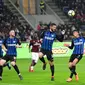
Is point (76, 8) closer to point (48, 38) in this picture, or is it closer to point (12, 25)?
point (12, 25)

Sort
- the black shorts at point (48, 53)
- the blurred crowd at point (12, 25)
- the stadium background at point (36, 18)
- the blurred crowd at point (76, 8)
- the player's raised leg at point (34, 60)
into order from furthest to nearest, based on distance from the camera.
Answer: the blurred crowd at point (76, 8) < the blurred crowd at point (12, 25) < the stadium background at point (36, 18) < the player's raised leg at point (34, 60) < the black shorts at point (48, 53)

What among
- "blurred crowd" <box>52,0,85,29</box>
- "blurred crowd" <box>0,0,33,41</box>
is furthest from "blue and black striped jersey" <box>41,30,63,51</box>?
"blurred crowd" <box>52,0,85,29</box>

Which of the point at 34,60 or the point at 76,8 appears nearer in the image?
the point at 34,60

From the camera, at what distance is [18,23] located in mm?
38781

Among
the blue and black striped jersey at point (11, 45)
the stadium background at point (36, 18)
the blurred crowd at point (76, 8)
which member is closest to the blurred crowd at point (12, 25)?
the stadium background at point (36, 18)

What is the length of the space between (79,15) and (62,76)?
2301cm

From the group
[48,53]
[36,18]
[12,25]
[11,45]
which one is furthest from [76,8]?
[11,45]

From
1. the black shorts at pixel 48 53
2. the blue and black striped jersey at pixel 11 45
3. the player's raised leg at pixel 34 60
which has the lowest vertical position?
the player's raised leg at pixel 34 60

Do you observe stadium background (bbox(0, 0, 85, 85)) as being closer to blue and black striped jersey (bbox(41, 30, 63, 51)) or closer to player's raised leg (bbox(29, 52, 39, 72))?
player's raised leg (bbox(29, 52, 39, 72))

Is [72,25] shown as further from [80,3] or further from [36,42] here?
[36,42]

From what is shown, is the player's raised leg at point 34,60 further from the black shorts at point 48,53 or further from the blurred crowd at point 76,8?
the blurred crowd at point 76,8

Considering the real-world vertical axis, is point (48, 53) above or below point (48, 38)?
below

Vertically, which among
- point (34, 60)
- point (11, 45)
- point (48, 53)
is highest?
point (11, 45)

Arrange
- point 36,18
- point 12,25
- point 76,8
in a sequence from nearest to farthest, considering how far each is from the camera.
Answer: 1. point 12,25
2. point 36,18
3. point 76,8
